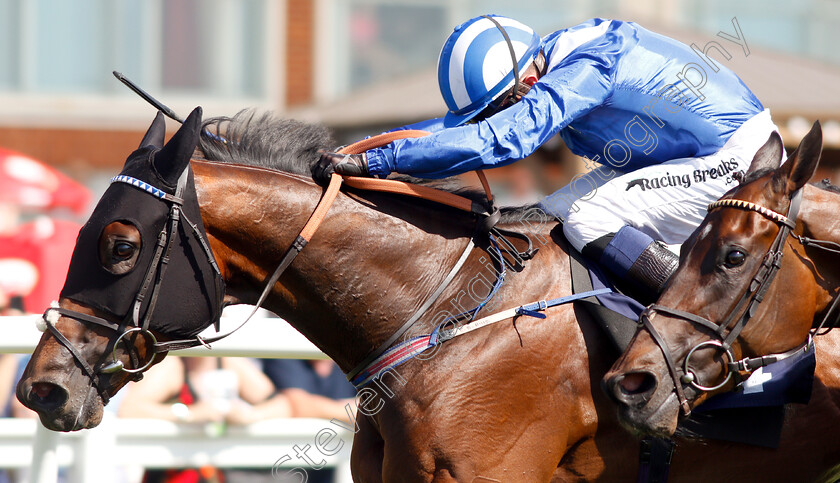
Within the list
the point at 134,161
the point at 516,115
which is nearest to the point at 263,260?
the point at 134,161

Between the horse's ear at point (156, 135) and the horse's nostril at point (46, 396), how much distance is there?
0.75 meters

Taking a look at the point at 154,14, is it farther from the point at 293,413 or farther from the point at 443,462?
the point at 443,462

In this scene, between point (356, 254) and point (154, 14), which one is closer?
point (356, 254)

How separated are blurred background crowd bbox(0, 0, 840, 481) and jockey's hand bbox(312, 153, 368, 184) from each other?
334 cm

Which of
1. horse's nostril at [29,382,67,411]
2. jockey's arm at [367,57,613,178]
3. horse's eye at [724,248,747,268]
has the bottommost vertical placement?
horse's nostril at [29,382,67,411]

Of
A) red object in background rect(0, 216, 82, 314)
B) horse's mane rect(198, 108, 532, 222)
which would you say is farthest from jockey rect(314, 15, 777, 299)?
red object in background rect(0, 216, 82, 314)

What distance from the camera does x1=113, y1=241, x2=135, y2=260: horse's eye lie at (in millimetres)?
2545

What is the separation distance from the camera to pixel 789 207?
252 centimetres

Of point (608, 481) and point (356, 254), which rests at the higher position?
point (356, 254)

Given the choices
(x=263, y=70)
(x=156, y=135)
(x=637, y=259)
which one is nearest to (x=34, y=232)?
(x=156, y=135)

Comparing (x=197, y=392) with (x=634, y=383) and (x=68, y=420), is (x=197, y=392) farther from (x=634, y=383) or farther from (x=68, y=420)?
(x=634, y=383)

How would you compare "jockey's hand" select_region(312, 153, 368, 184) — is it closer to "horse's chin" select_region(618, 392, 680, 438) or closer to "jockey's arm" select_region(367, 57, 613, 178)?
"jockey's arm" select_region(367, 57, 613, 178)

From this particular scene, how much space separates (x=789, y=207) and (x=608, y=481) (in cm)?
96

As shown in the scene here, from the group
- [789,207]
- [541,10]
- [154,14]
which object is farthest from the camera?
[541,10]
